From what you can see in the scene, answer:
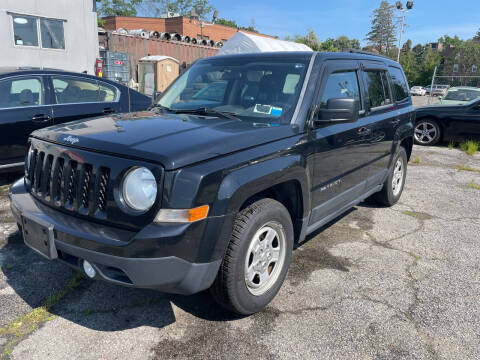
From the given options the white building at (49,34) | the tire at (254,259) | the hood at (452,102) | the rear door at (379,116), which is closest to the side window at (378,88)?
the rear door at (379,116)

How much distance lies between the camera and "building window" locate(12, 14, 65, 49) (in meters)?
12.9

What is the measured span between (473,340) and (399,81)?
3.48 m

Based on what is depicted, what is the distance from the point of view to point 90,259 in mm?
2188

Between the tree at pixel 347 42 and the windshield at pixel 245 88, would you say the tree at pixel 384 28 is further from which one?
the windshield at pixel 245 88

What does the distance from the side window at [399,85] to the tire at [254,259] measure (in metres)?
2.94

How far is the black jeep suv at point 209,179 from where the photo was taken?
2.11m

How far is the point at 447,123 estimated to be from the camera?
9781mm

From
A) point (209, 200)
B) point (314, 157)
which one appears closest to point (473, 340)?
point (314, 157)

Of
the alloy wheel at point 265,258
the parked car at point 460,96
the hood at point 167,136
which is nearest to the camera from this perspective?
the hood at point 167,136

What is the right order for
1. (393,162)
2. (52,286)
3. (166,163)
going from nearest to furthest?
1. (166,163)
2. (52,286)
3. (393,162)

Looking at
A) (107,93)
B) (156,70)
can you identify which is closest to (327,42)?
(156,70)

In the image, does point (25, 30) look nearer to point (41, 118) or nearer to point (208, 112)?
point (41, 118)

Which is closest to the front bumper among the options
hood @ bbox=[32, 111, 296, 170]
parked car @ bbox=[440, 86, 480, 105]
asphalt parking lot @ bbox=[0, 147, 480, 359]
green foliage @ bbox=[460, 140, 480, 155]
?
hood @ bbox=[32, 111, 296, 170]

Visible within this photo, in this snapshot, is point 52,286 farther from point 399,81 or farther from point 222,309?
point 399,81
